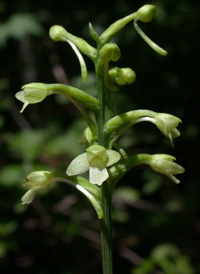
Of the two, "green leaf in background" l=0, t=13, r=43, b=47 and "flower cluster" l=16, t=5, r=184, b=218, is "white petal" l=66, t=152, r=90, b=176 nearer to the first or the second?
"flower cluster" l=16, t=5, r=184, b=218

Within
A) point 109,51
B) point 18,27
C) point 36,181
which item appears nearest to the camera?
point 109,51

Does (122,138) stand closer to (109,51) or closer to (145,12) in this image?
(145,12)

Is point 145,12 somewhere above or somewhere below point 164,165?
above

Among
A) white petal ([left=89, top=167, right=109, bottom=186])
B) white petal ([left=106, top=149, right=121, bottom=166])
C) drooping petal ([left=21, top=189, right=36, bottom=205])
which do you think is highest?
white petal ([left=106, top=149, right=121, bottom=166])

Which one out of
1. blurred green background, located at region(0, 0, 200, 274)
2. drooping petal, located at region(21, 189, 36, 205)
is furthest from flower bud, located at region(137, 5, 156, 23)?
blurred green background, located at region(0, 0, 200, 274)

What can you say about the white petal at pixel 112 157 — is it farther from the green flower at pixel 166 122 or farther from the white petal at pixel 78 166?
the green flower at pixel 166 122

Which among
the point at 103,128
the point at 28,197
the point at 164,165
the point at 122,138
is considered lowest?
the point at 122,138

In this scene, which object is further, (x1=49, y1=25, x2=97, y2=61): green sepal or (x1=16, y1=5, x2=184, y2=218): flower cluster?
(x1=49, y1=25, x2=97, y2=61): green sepal

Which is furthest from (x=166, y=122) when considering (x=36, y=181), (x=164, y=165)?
(x=36, y=181)
